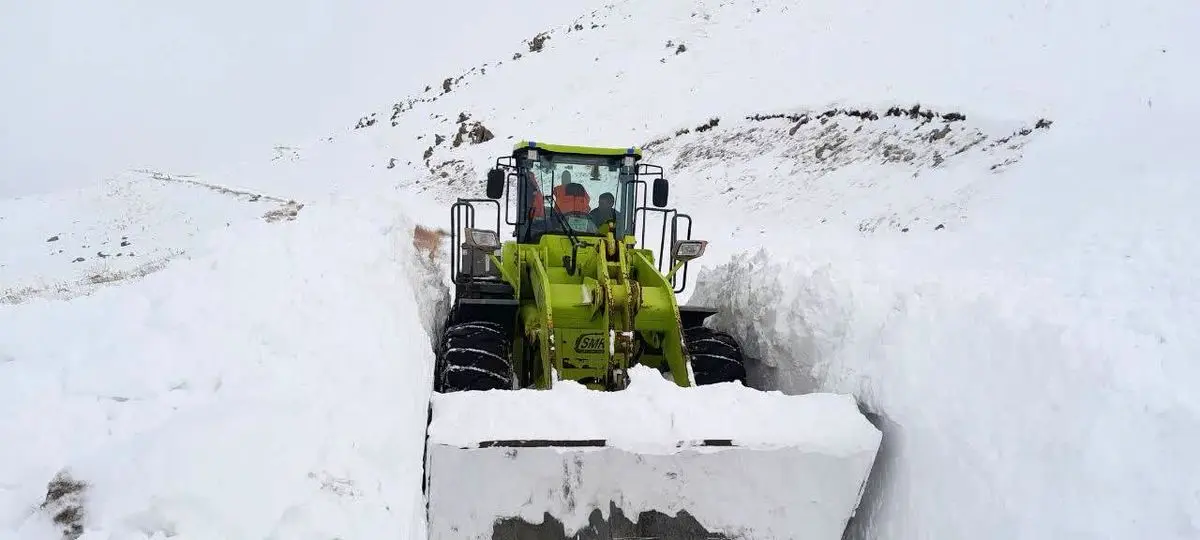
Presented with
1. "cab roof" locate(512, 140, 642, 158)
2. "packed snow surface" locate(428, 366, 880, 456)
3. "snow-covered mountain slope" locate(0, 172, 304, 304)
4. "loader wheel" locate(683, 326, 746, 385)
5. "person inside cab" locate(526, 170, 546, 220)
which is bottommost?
"snow-covered mountain slope" locate(0, 172, 304, 304)

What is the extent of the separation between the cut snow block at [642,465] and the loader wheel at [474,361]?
121 cm

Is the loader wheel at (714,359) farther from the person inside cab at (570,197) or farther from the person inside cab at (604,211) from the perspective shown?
the person inside cab at (570,197)

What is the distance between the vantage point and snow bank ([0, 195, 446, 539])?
8.82 ft

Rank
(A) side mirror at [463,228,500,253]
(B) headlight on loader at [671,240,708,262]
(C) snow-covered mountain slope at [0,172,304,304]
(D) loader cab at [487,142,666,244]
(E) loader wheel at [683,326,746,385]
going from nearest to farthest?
(E) loader wheel at [683,326,746,385] → (A) side mirror at [463,228,500,253] → (B) headlight on loader at [671,240,708,262] → (D) loader cab at [487,142,666,244] → (C) snow-covered mountain slope at [0,172,304,304]

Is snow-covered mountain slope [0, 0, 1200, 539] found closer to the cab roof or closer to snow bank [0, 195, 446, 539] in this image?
snow bank [0, 195, 446, 539]

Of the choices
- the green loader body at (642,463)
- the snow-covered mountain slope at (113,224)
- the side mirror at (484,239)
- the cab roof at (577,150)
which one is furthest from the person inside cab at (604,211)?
the snow-covered mountain slope at (113,224)

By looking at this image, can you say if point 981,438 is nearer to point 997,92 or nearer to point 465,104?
point 997,92

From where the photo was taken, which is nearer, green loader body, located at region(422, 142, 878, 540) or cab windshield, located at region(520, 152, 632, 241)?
green loader body, located at region(422, 142, 878, 540)

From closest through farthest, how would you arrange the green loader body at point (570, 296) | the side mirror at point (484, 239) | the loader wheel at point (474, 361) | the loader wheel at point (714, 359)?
the loader wheel at point (474, 361) < the green loader body at point (570, 296) < the loader wheel at point (714, 359) < the side mirror at point (484, 239)

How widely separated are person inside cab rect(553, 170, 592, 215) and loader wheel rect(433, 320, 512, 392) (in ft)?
5.61

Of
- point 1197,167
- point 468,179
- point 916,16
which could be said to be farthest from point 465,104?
point 1197,167

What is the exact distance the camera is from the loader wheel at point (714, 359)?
17.6 feet

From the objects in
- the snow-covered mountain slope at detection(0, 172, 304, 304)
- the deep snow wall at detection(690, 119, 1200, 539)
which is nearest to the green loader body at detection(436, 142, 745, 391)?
the deep snow wall at detection(690, 119, 1200, 539)

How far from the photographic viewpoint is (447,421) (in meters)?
3.61
